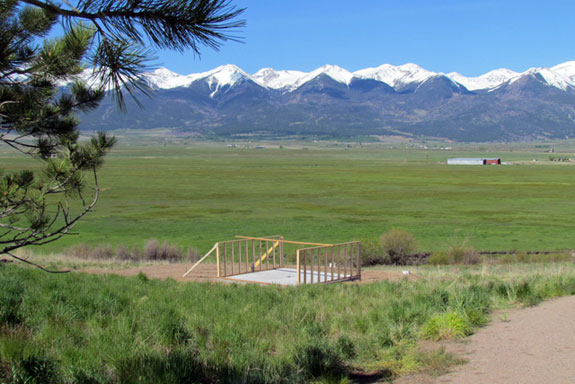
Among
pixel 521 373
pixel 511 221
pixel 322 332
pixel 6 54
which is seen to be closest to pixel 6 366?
pixel 6 54

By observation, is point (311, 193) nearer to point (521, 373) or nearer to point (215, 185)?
point (215, 185)

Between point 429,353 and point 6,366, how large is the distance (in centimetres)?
487

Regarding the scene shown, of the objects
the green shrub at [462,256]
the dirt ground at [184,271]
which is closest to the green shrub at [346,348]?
the dirt ground at [184,271]

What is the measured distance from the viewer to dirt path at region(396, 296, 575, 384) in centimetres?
631

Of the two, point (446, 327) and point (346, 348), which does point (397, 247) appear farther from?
point (346, 348)

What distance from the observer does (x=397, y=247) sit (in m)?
27.9

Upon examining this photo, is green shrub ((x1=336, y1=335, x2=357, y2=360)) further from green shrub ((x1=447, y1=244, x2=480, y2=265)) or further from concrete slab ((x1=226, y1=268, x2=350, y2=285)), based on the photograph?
green shrub ((x1=447, y1=244, x2=480, y2=265))

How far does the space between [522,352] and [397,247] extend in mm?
20952

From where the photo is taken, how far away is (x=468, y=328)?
8.48 m

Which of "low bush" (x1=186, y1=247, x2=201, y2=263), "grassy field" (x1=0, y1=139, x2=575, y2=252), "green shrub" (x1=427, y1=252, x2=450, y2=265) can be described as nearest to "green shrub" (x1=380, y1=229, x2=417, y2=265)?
"green shrub" (x1=427, y1=252, x2=450, y2=265)

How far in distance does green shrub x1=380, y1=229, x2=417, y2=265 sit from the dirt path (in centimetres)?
1839

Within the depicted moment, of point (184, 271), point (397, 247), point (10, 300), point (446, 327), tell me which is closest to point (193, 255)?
point (184, 271)

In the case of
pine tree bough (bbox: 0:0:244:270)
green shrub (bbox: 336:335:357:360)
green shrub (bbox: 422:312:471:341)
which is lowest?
green shrub (bbox: 336:335:357:360)

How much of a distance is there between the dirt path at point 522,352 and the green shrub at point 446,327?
205 mm
